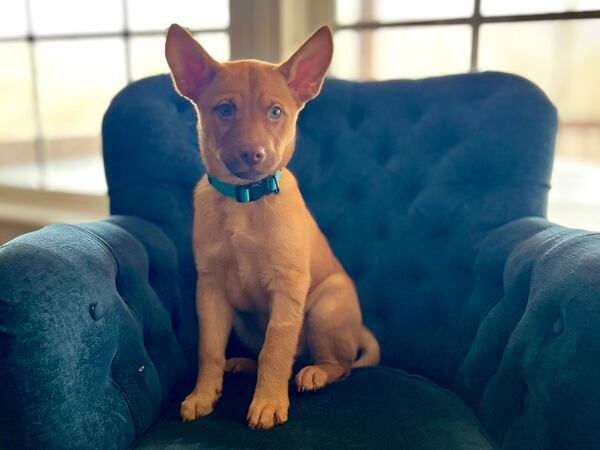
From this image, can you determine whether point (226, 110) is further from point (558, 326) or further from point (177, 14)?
point (177, 14)

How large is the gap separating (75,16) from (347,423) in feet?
7.34

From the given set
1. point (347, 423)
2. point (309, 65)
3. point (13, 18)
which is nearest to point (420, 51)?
point (309, 65)

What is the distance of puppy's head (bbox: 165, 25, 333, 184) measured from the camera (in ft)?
4.30

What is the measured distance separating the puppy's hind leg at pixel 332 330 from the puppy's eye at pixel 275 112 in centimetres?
45

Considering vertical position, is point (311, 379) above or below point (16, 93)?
below

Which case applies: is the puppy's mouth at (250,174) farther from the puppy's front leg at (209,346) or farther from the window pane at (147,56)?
the window pane at (147,56)

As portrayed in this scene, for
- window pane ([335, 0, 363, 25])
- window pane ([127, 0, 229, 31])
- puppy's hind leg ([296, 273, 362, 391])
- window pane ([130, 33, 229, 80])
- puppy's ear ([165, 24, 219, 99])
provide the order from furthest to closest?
1. window pane ([130, 33, 229, 80])
2. window pane ([127, 0, 229, 31])
3. window pane ([335, 0, 363, 25])
4. puppy's hind leg ([296, 273, 362, 391])
5. puppy's ear ([165, 24, 219, 99])

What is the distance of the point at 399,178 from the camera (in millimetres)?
1726

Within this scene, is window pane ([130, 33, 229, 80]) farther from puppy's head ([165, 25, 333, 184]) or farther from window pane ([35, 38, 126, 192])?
puppy's head ([165, 25, 333, 184])

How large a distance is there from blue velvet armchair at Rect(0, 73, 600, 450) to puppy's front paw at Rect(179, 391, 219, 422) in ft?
0.08

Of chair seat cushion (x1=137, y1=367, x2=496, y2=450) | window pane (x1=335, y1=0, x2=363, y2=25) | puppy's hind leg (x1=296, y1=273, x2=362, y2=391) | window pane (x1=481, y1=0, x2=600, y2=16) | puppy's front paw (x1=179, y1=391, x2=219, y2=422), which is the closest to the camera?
chair seat cushion (x1=137, y1=367, x2=496, y2=450)

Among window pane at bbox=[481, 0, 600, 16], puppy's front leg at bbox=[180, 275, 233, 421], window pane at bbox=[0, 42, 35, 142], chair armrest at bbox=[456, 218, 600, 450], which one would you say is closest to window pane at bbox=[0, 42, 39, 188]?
window pane at bbox=[0, 42, 35, 142]

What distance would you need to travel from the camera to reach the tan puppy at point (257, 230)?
4.36ft

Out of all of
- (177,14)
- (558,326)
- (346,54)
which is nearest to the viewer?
(558,326)
